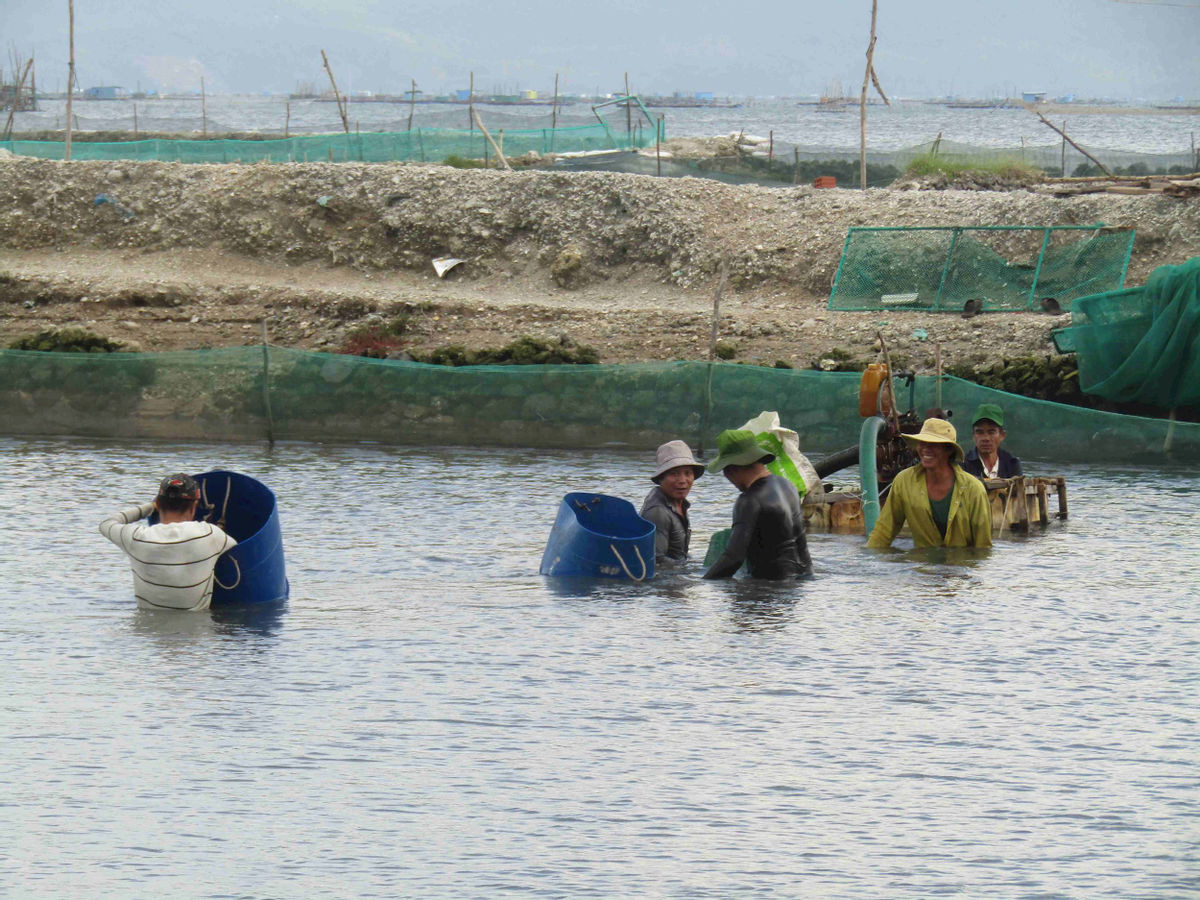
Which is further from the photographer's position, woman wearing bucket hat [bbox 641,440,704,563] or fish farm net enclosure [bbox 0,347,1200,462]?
fish farm net enclosure [bbox 0,347,1200,462]

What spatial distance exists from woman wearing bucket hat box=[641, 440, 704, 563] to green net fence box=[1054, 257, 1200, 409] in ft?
31.7

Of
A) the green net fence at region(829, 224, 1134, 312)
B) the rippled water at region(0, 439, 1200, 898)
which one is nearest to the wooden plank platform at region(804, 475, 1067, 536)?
the rippled water at region(0, 439, 1200, 898)

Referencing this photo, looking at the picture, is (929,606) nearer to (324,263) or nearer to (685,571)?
(685,571)

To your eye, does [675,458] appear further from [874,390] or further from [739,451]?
[874,390]

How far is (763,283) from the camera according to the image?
30.1m

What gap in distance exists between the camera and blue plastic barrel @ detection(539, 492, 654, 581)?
1190cm

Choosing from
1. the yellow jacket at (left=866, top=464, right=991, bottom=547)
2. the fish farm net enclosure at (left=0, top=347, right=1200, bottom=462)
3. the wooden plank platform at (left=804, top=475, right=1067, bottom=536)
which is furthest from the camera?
the fish farm net enclosure at (left=0, top=347, right=1200, bottom=462)

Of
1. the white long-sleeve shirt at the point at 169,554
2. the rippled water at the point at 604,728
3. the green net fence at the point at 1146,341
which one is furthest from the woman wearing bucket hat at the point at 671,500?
the green net fence at the point at 1146,341

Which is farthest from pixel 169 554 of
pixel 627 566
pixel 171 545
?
pixel 627 566

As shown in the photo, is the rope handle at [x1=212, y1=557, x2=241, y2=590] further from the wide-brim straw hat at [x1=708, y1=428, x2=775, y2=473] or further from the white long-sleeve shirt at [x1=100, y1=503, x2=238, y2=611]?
the wide-brim straw hat at [x1=708, y1=428, x2=775, y2=473]

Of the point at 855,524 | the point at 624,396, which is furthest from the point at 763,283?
the point at 855,524

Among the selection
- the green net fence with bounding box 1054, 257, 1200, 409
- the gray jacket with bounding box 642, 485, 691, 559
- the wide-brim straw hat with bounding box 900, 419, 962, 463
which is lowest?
the gray jacket with bounding box 642, 485, 691, 559

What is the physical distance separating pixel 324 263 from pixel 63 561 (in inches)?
780

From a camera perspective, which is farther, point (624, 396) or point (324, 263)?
point (324, 263)
